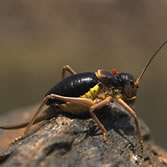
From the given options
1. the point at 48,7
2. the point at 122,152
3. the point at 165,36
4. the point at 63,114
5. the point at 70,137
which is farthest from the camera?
the point at 48,7

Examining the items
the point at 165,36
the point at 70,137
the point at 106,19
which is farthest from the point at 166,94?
the point at 70,137

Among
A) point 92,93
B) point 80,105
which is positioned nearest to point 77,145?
point 80,105

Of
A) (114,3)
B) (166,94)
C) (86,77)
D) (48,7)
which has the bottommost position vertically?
(166,94)

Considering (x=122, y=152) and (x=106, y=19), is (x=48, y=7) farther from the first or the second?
(x=122, y=152)

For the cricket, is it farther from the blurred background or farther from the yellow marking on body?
the blurred background

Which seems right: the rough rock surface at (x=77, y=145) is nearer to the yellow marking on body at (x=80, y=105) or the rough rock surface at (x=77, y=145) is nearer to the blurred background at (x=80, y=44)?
the yellow marking on body at (x=80, y=105)

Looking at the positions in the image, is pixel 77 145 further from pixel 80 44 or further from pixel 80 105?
pixel 80 44

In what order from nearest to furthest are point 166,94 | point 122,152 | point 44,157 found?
point 44,157 → point 122,152 → point 166,94

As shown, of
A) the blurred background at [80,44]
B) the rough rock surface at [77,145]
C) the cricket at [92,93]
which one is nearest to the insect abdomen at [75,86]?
the cricket at [92,93]
